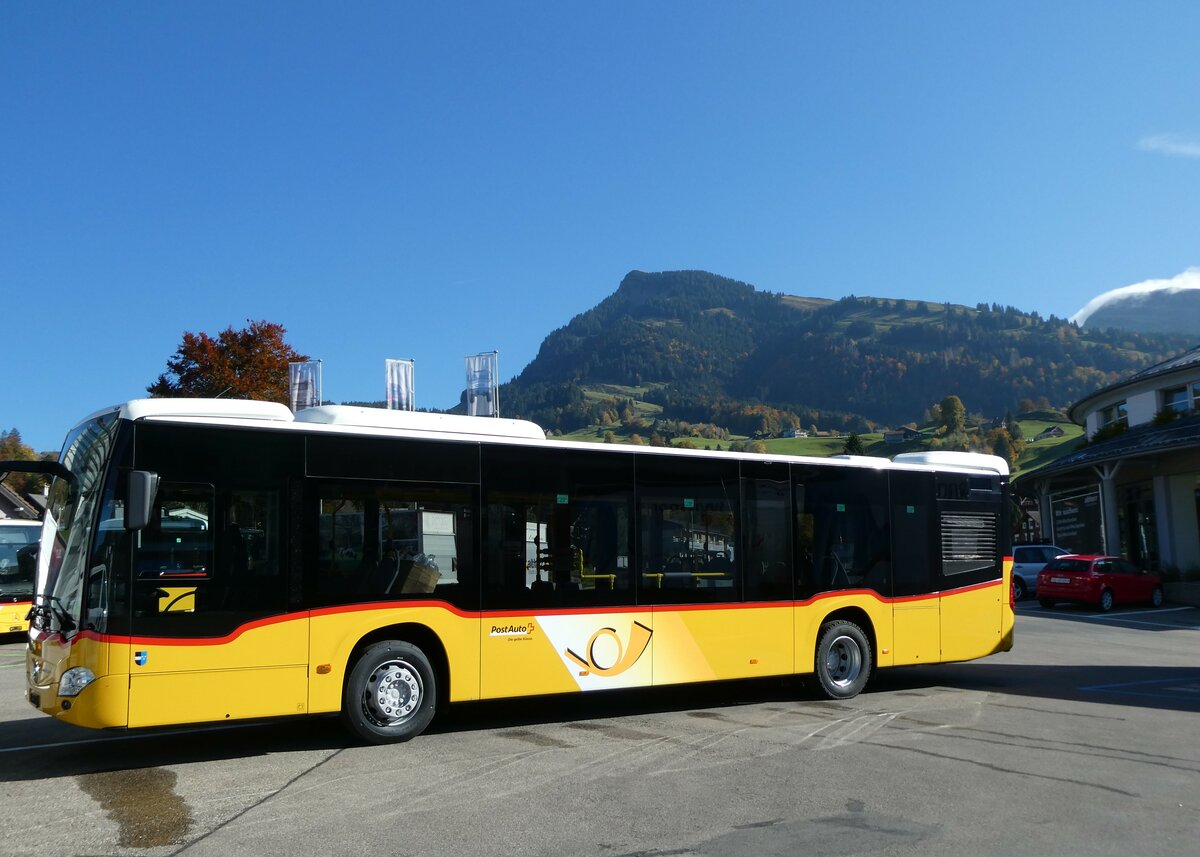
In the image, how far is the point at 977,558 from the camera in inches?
528

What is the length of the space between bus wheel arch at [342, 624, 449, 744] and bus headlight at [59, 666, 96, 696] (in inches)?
80.1

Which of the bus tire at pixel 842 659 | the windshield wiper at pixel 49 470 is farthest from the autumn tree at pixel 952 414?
the windshield wiper at pixel 49 470

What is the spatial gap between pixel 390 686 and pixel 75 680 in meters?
2.51

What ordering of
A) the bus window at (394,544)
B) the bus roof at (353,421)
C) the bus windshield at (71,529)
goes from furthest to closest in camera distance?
1. the bus window at (394,544)
2. the bus roof at (353,421)
3. the bus windshield at (71,529)

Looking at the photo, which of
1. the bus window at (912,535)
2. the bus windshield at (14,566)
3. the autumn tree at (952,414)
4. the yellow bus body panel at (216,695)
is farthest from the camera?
the autumn tree at (952,414)

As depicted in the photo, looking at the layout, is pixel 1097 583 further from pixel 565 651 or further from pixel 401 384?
pixel 565 651

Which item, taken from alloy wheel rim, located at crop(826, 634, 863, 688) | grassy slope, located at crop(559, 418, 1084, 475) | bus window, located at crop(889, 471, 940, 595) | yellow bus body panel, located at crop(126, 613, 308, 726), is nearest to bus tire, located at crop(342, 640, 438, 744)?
yellow bus body panel, located at crop(126, 613, 308, 726)

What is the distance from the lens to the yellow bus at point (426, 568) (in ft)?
26.0

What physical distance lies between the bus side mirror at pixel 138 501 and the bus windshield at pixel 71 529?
439 mm

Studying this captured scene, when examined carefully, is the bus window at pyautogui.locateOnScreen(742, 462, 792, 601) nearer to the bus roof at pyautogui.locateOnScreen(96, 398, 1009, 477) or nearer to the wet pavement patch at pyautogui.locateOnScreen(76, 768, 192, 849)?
the bus roof at pyautogui.locateOnScreen(96, 398, 1009, 477)

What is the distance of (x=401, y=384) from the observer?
27.7 m

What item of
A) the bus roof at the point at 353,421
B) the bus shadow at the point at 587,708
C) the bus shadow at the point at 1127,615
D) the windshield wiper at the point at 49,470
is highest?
the bus roof at the point at 353,421

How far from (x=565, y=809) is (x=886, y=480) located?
740cm

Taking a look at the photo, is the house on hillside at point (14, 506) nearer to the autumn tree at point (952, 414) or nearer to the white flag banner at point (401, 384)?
the white flag banner at point (401, 384)
